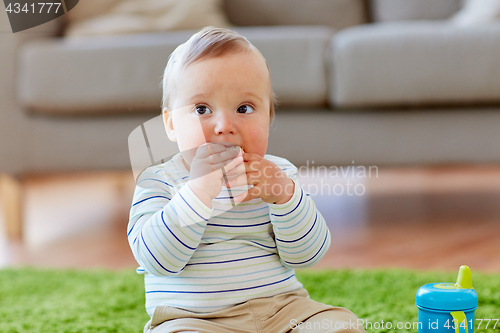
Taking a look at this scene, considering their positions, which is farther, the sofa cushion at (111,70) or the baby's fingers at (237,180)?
the sofa cushion at (111,70)

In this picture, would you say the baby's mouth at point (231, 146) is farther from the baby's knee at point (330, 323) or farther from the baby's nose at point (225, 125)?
the baby's knee at point (330, 323)

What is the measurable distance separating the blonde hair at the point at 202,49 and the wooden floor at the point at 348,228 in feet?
0.71

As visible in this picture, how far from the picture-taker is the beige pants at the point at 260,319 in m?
0.45

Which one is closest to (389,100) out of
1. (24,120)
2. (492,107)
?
(492,107)

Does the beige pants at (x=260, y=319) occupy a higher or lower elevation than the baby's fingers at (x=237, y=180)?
lower

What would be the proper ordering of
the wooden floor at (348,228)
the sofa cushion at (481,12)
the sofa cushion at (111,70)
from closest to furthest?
the sofa cushion at (111,70) < the wooden floor at (348,228) < the sofa cushion at (481,12)

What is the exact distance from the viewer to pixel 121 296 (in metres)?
0.71

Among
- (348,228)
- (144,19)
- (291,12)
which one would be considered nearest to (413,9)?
(291,12)

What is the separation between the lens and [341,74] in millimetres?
810

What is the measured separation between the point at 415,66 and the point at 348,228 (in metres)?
0.30

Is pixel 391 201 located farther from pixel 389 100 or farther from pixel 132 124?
pixel 132 124

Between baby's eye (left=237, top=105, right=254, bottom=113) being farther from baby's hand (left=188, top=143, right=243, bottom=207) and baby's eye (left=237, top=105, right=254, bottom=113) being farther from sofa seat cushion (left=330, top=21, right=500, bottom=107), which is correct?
sofa seat cushion (left=330, top=21, right=500, bottom=107)

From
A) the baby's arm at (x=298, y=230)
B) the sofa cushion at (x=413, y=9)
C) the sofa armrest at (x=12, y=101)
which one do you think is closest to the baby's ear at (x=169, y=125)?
the baby's arm at (x=298, y=230)

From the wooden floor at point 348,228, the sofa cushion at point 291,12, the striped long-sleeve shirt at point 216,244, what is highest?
the sofa cushion at point 291,12
